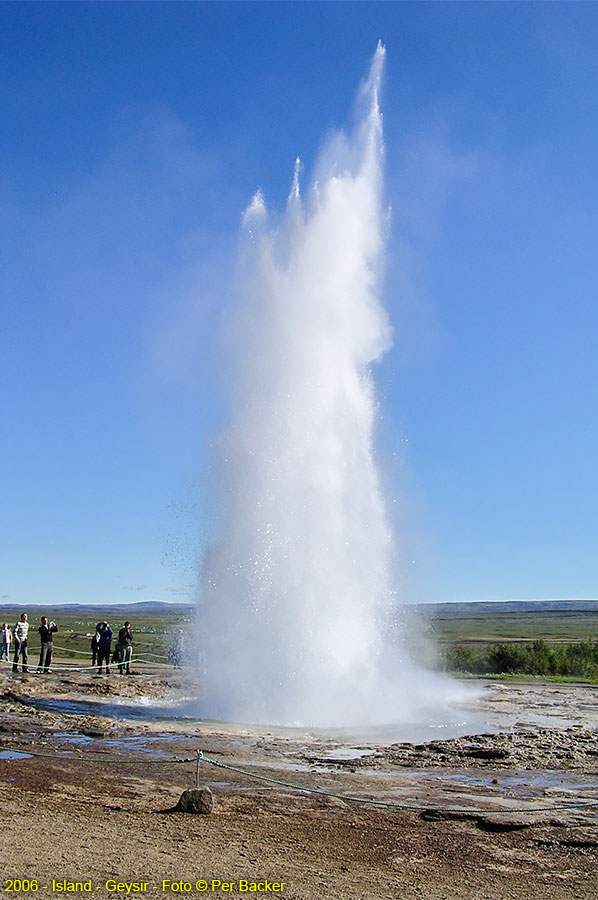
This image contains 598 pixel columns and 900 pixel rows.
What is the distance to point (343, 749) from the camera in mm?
13148

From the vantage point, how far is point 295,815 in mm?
8383

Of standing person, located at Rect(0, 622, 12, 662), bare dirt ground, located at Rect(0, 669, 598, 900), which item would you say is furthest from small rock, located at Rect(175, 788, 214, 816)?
standing person, located at Rect(0, 622, 12, 662)

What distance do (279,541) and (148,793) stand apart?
394 inches

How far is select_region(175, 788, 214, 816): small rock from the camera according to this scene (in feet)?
26.8

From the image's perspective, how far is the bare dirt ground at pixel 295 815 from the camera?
6.34m

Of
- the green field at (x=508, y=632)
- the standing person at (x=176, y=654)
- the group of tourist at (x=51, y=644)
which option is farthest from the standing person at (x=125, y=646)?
the green field at (x=508, y=632)

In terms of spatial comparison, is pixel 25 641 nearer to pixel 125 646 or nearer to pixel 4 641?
pixel 4 641

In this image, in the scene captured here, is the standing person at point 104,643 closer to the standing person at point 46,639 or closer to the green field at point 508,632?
the standing person at point 46,639

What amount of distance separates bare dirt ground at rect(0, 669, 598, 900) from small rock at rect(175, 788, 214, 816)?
0.42ft

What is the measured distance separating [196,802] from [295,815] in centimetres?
108

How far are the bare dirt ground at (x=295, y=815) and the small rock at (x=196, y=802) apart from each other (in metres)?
0.13

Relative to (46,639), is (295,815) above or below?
below

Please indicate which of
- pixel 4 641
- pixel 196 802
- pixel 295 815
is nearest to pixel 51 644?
pixel 4 641

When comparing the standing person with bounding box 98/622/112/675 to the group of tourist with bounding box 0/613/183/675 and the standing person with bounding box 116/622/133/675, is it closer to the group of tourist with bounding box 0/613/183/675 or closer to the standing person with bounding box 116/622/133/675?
the group of tourist with bounding box 0/613/183/675
